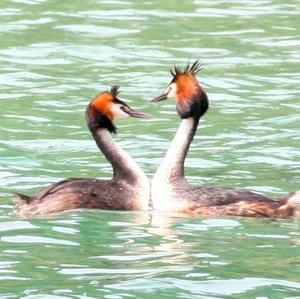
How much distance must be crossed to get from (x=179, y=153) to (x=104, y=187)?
0.76 m

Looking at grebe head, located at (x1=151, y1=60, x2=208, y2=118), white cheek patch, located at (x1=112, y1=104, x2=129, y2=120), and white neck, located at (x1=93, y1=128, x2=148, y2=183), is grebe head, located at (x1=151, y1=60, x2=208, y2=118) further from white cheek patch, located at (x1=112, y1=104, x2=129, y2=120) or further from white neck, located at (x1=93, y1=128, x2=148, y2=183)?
white neck, located at (x1=93, y1=128, x2=148, y2=183)

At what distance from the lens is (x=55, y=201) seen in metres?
13.5

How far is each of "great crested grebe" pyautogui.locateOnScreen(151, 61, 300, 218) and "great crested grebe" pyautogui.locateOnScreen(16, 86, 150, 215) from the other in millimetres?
158

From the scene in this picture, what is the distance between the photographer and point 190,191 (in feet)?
45.6

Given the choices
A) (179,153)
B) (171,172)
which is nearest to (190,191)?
(171,172)

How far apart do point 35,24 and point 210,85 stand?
352 cm

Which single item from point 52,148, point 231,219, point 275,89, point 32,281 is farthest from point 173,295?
point 275,89

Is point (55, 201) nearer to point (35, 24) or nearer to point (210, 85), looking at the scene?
point (210, 85)

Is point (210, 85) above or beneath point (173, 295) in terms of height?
above

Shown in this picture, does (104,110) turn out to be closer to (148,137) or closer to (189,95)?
(189,95)

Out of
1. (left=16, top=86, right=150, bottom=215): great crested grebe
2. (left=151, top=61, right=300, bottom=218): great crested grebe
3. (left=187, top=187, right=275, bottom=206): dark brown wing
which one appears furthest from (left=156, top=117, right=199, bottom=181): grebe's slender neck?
(left=187, top=187, right=275, bottom=206): dark brown wing

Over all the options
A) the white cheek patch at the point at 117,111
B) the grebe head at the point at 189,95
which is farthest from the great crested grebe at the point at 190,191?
the white cheek patch at the point at 117,111

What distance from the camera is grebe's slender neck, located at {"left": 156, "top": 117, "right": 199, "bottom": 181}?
14.2 metres

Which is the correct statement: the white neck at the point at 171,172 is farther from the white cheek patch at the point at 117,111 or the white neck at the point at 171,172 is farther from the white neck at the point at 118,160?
the white cheek patch at the point at 117,111
